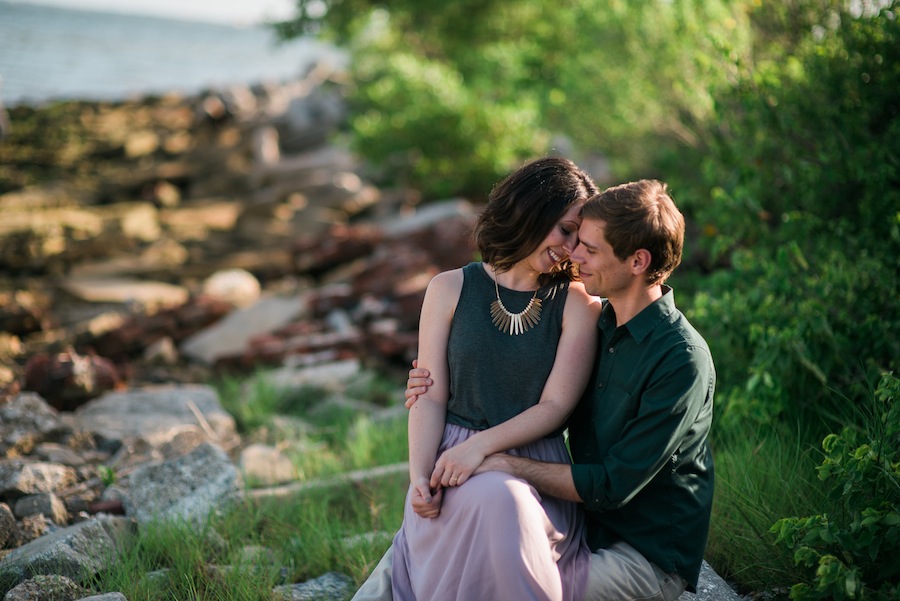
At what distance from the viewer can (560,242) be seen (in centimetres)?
310

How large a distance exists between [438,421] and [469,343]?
32 centimetres

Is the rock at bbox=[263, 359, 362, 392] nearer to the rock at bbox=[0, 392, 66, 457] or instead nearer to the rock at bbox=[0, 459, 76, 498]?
the rock at bbox=[0, 392, 66, 457]

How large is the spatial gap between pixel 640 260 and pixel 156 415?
4268 millimetres

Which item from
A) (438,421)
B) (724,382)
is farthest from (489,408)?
(724,382)

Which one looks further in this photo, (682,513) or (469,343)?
(469,343)

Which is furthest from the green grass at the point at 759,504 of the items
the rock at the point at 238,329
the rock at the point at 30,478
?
the rock at the point at 238,329

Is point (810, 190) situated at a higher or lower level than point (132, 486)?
higher

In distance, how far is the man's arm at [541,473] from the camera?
288 centimetres

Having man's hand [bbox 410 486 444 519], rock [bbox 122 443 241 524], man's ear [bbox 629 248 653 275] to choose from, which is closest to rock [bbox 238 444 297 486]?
rock [bbox 122 443 241 524]

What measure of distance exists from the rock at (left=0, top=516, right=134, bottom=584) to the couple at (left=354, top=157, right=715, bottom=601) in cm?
131

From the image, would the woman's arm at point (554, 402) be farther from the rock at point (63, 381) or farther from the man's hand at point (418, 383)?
the rock at point (63, 381)

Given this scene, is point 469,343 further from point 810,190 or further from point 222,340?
point 222,340

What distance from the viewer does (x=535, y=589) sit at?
2664 mm

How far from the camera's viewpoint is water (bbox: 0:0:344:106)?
84.3ft
